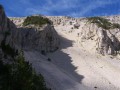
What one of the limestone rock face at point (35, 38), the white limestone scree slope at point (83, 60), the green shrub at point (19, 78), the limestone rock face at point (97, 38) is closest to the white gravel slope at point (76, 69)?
the white limestone scree slope at point (83, 60)

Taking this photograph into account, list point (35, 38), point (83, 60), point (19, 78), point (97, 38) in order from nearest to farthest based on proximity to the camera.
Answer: point (19, 78), point (83, 60), point (35, 38), point (97, 38)

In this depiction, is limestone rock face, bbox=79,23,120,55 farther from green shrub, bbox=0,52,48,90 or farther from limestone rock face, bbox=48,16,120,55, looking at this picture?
green shrub, bbox=0,52,48,90

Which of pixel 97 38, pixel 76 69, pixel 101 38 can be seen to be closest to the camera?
pixel 76 69

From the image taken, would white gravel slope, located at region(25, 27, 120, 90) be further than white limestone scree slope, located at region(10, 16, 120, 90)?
No

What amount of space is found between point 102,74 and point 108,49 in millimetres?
10252

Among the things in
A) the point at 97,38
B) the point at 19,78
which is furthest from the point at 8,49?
the point at 97,38

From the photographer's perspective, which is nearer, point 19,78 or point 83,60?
point 19,78

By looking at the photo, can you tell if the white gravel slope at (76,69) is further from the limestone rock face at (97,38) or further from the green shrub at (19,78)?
the green shrub at (19,78)

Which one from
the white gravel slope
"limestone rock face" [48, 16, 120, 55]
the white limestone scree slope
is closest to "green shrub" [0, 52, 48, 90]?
the white limestone scree slope

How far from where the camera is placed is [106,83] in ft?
156

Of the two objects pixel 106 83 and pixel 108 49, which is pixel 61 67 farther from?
pixel 108 49

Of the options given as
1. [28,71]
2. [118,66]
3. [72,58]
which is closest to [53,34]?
[72,58]

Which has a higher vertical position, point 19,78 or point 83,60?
point 83,60

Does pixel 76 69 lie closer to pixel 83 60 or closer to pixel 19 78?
pixel 83 60
